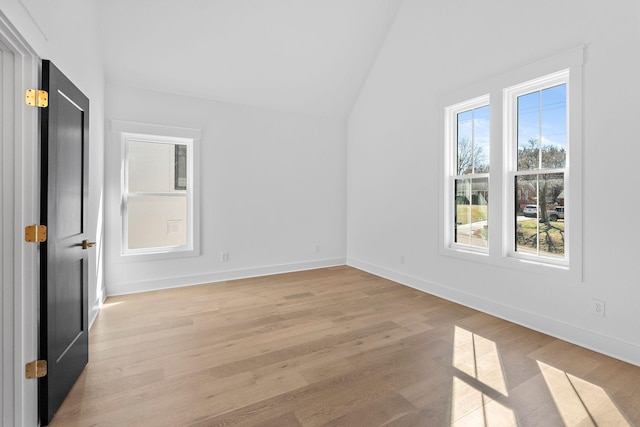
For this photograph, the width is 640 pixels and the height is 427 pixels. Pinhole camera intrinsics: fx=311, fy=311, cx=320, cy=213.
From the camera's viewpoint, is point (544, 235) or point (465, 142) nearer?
point (544, 235)

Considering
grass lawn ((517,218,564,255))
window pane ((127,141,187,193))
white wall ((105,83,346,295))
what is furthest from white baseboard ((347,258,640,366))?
window pane ((127,141,187,193))

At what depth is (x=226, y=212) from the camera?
458 centimetres

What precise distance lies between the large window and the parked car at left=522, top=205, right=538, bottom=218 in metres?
3.98

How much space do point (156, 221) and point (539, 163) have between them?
455 centimetres

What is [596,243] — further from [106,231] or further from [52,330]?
[106,231]

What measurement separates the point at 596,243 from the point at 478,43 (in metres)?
2.32

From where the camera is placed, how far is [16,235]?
1.56 metres

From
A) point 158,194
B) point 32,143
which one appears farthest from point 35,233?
point 158,194

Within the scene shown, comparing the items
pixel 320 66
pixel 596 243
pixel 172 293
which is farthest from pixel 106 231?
pixel 596 243

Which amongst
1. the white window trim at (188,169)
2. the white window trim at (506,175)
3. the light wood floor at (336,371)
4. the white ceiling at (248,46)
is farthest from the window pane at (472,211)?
the white window trim at (188,169)

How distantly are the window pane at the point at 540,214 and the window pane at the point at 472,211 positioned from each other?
37 cm

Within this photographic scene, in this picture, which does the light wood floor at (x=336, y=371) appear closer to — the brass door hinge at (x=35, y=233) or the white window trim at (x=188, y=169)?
the white window trim at (x=188, y=169)

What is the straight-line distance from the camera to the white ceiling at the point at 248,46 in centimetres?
350

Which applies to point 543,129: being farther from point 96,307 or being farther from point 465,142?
point 96,307
